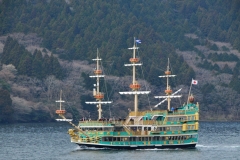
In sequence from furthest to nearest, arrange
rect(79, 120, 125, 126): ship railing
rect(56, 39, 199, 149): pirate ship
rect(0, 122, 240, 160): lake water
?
rect(79, 120, 125, 126): ship railing < rect(56, 39, 199, 149): pirate ship < rect(0, 122, 240, 160): lake water

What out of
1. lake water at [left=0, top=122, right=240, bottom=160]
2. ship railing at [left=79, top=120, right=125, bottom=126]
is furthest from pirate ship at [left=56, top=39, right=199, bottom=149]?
lake water at [left=0, top=122, right=240, bottom=160]

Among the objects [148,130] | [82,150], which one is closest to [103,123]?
[82,150]

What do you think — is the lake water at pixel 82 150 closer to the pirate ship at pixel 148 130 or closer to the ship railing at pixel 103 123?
the pirate ship at pixel 148 130

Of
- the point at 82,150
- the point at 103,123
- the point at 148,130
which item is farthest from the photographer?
the point at 82,150

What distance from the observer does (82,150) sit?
13450 cm

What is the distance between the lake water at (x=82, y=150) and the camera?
12706cm

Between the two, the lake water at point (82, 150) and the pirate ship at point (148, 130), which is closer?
the lake water at point (82, 150)

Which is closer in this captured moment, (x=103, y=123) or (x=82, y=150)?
(x=103, y=123)

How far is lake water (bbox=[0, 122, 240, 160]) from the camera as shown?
417 feet

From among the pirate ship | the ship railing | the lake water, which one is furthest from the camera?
the ship railing

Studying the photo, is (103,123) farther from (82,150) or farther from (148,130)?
(148,130)

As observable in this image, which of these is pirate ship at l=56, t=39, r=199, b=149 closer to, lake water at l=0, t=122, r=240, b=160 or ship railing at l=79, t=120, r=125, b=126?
ship railing at l=79, t=120, r=125, b=126

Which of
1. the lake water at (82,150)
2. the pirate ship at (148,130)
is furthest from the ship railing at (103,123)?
the lake water at (82,150)

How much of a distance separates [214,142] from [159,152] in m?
24.9
